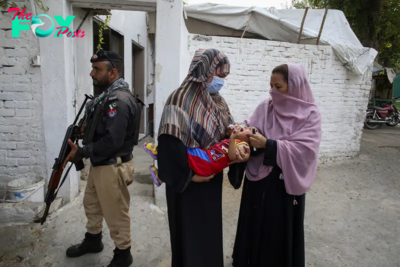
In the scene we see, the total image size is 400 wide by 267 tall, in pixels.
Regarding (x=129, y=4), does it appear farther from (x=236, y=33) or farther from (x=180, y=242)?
(x=236, y=33)

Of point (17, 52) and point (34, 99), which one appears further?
point (34, 99)

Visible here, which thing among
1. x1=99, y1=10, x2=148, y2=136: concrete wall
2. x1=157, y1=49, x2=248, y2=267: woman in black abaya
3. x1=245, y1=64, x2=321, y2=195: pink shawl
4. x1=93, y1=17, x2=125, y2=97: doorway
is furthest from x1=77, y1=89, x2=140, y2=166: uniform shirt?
x1=99, y1=10, x2=148, y2=136: concrete wall

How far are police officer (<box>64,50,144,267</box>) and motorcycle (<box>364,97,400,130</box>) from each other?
11.2 meters

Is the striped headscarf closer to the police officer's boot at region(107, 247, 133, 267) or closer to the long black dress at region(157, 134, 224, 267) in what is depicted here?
the long black dress at region(157, 134, 224, 267)

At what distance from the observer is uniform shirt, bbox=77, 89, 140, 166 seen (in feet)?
6.88

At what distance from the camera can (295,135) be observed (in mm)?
1866

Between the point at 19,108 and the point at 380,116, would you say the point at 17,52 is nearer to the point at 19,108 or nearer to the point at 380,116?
the point at 19,108

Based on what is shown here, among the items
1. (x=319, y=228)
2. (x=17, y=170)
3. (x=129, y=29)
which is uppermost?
(x=129, y=29)

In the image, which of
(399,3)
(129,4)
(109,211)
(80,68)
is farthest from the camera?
(399,3)

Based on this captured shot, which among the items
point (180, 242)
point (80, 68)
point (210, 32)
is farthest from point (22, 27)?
point (210, 32)

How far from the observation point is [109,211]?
90.0 inches

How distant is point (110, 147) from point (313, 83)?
173 inches

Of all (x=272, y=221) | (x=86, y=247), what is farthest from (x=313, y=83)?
(x=86, y=247)

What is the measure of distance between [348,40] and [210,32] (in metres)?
2.86
